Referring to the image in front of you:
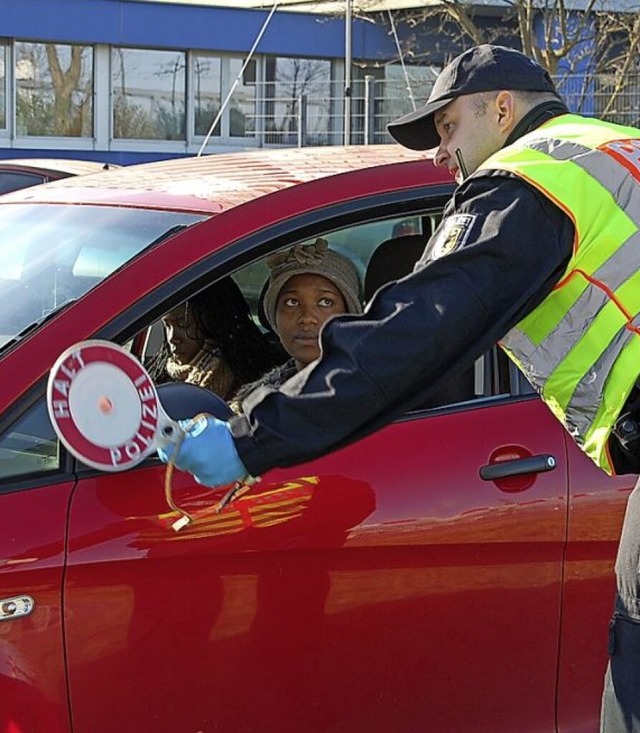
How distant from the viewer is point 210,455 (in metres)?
2.07

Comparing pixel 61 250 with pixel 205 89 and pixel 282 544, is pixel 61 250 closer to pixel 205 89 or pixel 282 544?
pixel 282 544

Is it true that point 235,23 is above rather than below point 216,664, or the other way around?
above

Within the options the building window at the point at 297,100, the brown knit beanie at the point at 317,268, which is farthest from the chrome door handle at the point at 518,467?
the building window at the point at 297,100

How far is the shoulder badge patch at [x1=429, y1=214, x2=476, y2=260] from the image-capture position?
2.12 metres

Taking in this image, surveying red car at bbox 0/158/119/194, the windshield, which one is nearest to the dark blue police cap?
the windshield

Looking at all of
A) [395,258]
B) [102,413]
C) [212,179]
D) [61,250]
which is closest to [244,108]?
Result: [395,258]

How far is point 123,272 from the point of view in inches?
109

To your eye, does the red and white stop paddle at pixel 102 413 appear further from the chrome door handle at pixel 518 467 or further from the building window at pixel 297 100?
the building window at pixel 297 100

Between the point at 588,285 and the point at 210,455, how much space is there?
0.65 meters

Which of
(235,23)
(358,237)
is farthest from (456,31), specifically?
(358,237)

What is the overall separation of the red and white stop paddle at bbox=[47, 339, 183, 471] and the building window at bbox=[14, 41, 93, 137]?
26033mm

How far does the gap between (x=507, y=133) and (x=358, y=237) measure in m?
1.24

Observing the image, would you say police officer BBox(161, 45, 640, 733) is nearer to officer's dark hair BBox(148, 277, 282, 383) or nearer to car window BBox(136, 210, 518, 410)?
car window BBox(136, 210, 518, 410)

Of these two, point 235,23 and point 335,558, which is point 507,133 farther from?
point 235,23
